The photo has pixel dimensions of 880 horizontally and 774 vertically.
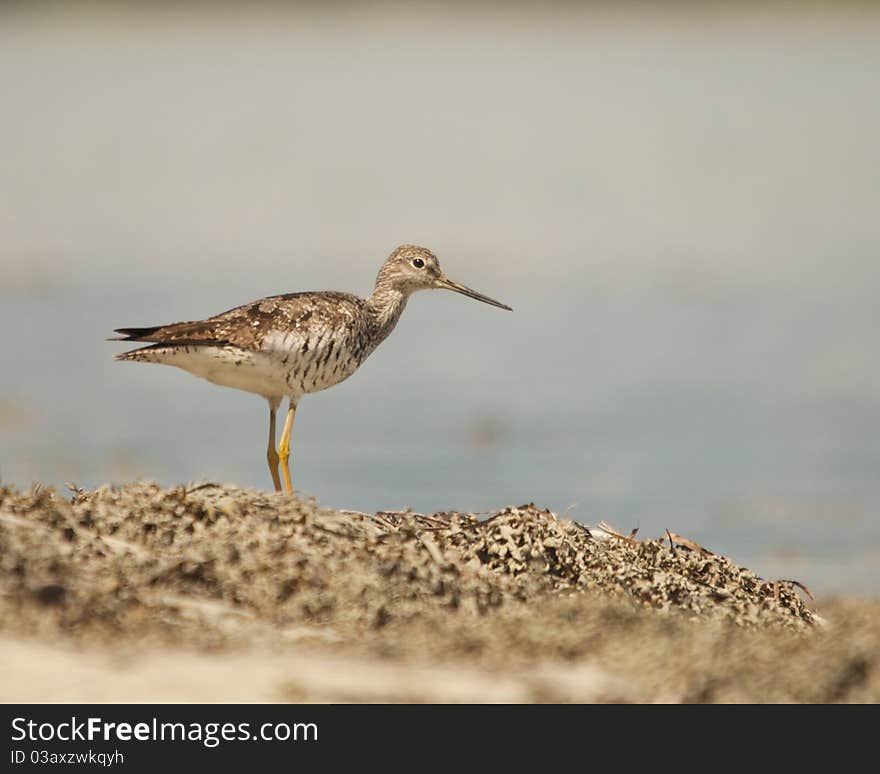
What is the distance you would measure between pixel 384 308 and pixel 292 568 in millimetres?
4158

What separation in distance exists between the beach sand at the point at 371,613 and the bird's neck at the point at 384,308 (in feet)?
9.64

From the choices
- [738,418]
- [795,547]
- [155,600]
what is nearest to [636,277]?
[738,418]

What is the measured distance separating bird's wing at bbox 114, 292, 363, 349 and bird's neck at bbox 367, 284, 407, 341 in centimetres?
60

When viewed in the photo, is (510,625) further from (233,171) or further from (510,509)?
(233,171)

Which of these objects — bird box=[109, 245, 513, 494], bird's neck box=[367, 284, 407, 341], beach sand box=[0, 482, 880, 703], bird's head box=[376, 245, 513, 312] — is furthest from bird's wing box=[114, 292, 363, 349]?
beach sand box=[0, 482, 880, 703]

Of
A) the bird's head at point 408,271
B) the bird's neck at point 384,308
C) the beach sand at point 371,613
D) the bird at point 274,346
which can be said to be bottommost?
the beach sand at point 371,613

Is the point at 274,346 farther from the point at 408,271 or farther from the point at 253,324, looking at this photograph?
the point at 408,271

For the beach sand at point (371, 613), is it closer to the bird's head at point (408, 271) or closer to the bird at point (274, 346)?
the bird at point (274, 346)

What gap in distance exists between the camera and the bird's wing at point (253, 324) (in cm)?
834

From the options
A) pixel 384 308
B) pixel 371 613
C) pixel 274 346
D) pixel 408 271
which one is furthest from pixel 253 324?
pixel 371 613

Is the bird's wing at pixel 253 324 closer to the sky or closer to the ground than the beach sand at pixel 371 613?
closer to the sky

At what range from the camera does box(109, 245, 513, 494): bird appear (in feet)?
27.4

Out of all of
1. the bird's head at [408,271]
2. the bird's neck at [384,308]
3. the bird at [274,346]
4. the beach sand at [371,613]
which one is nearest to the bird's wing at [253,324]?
the bird at [274,346]
